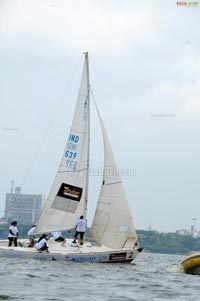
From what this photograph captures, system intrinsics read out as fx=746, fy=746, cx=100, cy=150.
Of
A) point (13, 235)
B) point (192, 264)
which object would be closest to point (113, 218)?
point (13, 235)

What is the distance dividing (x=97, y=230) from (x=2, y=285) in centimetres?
1460

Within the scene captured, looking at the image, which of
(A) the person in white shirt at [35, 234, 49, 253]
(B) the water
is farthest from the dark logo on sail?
(B) the water

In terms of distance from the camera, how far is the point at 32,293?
20.1m

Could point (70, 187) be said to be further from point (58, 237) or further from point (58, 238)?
point (58, 238)

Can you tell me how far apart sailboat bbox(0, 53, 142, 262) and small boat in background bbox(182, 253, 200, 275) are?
4180mm

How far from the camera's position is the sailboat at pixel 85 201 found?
35.7 meters

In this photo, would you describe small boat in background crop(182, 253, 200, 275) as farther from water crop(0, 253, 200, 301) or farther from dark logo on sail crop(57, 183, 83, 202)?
dark logo on sail crop(57, 183, 83, 202)

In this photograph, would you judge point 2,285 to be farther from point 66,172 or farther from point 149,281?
point 66,172

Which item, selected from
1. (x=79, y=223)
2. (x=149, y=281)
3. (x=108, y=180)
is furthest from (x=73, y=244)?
(x=149, y=281)

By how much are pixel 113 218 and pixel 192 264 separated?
5.69m

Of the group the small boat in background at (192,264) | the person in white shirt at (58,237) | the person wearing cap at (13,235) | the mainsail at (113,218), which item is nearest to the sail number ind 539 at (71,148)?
the mainsail at (113,218)

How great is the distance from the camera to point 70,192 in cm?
3678

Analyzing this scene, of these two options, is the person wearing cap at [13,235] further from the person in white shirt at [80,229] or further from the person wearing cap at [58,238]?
the person in white shirt at [80,229]

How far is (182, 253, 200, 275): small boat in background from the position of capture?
103 ft
